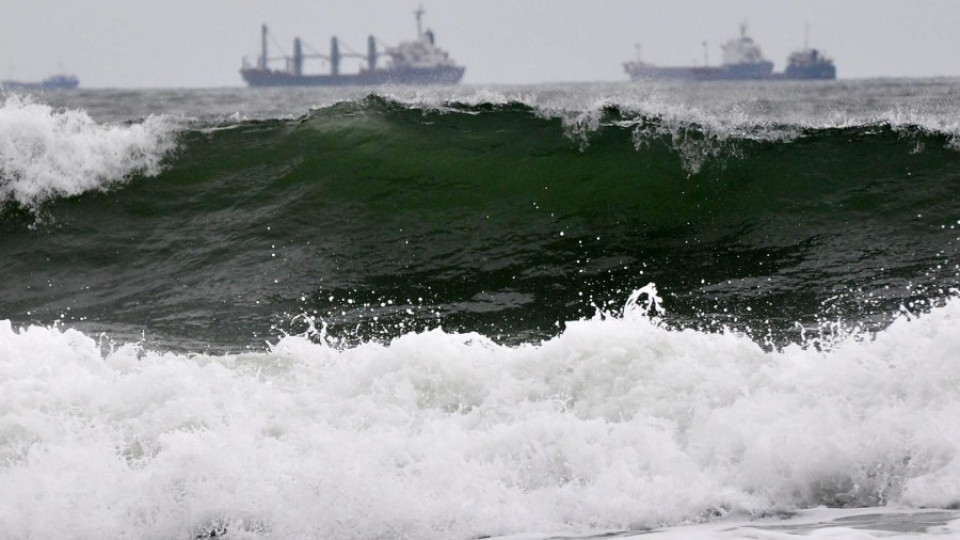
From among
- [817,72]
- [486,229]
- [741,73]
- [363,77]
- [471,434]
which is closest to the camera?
[471,434]

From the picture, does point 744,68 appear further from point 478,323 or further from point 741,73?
point 478,323

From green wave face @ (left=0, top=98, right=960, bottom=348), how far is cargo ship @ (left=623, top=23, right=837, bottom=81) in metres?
107

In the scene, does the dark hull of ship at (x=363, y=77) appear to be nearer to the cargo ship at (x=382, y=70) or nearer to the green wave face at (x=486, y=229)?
the cargo ship at (x=382, y=70)

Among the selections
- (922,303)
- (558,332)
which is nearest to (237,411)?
(558,332)

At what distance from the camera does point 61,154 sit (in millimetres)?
12688

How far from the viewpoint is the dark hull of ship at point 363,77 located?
138 metres

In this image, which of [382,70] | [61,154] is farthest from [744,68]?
[61,154]

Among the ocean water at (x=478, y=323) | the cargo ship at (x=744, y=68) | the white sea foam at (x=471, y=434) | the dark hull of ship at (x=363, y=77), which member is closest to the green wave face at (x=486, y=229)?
the ocean water at (x=478, y=323)

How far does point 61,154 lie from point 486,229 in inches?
198

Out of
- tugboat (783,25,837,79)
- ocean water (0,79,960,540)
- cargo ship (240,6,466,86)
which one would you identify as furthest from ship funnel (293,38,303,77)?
ocean water (0,79,960,540)

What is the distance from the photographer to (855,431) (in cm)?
586

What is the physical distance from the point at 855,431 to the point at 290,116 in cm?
956

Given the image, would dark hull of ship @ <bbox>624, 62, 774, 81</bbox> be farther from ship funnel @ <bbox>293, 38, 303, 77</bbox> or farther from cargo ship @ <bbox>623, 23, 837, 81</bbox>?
ship funnel @ <bbox>293, 38, 303, 77</bbox>

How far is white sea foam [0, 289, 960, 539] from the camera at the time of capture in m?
5.48
